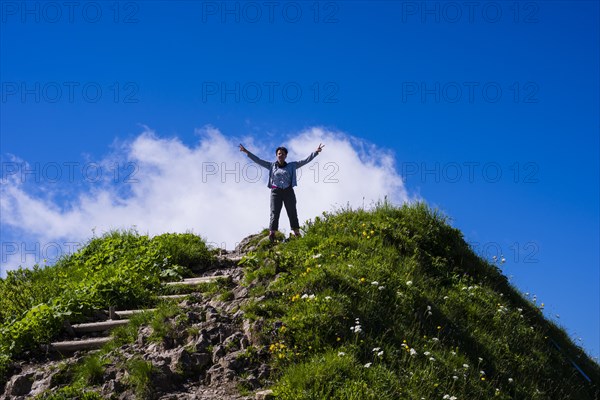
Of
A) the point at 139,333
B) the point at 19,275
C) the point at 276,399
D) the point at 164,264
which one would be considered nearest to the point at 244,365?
the point at 276,399

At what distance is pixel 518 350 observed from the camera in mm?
14211

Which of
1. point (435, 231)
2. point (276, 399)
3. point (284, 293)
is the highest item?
point (435, 231)

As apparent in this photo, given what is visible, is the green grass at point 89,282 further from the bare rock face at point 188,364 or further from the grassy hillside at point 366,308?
the bare rock face at point 188,364

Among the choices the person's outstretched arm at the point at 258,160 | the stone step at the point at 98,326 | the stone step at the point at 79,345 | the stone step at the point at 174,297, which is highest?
the person's outstretched arm at the point at 258,160

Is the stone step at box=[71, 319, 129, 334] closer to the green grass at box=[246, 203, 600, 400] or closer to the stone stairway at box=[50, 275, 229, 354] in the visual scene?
the stone stairway at box=[50, 275, 229, 354]

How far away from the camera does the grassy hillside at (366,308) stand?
10.9 m

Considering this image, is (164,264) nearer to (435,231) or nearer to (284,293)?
(284,293)

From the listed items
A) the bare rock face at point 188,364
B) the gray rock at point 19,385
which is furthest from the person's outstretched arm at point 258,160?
the gray rock at point 19,385

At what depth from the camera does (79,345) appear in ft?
44.0

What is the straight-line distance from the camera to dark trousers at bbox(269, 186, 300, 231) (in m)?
17.6

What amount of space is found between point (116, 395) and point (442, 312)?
669 centimetres

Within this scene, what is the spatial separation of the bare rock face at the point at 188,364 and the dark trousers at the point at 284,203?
443 cm

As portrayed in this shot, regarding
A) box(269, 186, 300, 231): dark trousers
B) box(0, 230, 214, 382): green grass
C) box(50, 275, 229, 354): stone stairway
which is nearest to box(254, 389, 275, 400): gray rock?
box(50, 275, 229, 354): stone stairway

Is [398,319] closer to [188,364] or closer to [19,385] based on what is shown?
[188,364]
